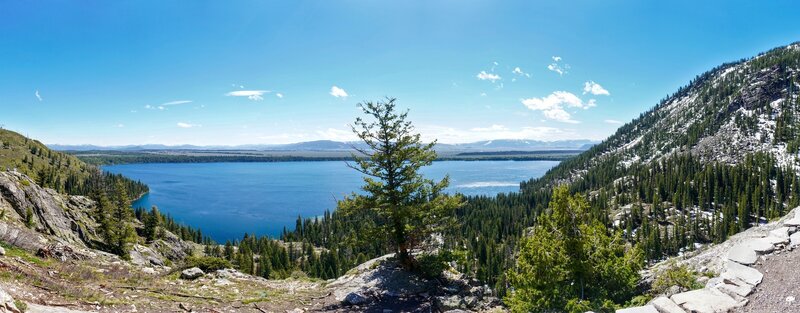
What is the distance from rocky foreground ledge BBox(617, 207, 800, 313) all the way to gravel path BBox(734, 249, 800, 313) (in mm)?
55

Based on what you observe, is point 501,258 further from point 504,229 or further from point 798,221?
point 798,221

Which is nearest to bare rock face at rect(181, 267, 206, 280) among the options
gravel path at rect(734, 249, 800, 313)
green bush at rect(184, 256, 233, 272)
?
green bush at rect(184, 256, 233, 272)

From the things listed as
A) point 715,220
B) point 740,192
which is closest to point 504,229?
point 715,220

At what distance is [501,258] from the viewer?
120250 mm

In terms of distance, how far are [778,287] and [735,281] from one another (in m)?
1.04

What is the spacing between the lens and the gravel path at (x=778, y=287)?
37.7 feet

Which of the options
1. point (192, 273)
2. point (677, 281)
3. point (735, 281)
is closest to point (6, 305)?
point (192, 273)

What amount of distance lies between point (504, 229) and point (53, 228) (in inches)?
5981

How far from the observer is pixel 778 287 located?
12.3 metres

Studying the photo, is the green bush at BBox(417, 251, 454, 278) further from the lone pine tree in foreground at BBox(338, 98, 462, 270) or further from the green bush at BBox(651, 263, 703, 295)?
the green bush at BBox(651, 263, 703, 295)

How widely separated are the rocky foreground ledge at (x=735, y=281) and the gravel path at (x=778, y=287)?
0.06m

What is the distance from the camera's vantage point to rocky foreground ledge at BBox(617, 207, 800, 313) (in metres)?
11.9

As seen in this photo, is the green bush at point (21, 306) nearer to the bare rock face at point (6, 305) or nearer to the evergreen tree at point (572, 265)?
the bare rock face at point (6, 305)

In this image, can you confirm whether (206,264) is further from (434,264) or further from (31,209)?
(31,209)
